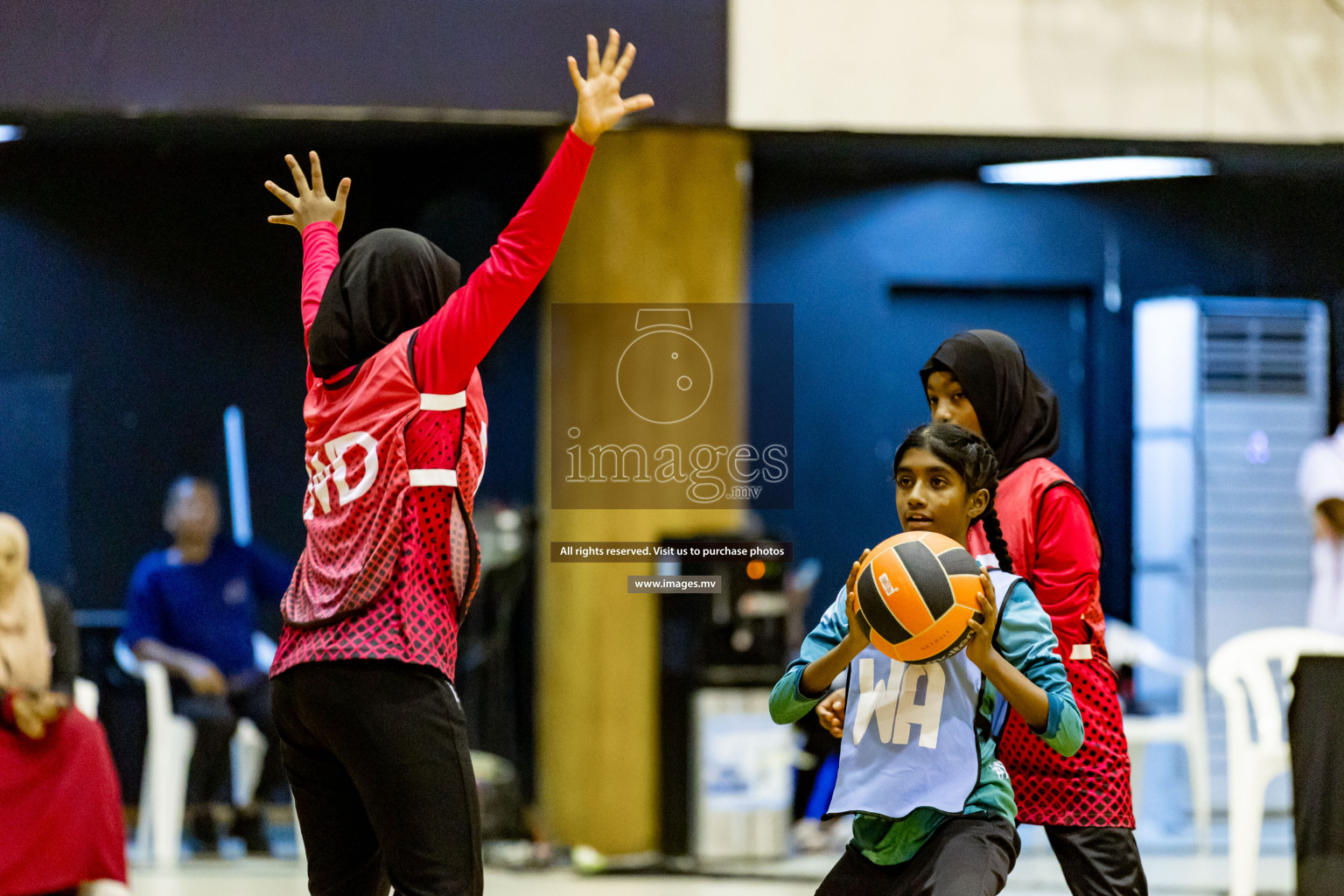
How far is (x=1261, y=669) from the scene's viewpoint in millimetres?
5035

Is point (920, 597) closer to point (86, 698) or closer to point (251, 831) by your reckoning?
A: point (86, 698)

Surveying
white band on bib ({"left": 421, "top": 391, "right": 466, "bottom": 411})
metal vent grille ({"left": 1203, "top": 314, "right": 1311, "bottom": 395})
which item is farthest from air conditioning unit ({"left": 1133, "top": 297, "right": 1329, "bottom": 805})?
white band on bib ({"left": 421, "top": 391, "right": 466, "bottom": 411})

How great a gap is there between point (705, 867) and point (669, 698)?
677 millimetres

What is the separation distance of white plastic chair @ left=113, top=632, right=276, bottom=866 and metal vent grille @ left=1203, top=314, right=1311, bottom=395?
13.7 ft

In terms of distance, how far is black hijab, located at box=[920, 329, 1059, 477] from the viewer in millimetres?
2789

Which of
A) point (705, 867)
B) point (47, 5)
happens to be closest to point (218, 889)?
point (705, 867)

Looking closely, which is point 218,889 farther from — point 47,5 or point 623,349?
point 47,5

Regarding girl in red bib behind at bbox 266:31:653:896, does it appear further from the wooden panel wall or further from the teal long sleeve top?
the wooden panel wall

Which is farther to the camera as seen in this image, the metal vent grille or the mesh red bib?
the metal vent grille

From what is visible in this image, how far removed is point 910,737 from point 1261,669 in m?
3.28

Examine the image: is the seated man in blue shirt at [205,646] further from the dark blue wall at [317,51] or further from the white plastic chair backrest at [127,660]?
the dark blue wall at [317,51]

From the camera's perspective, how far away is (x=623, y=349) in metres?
5.25

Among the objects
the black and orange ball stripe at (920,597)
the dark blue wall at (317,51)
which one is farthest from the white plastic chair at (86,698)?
the black and orange ball stripe at (920,597)

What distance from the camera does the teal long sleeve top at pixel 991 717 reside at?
2.28 metres
